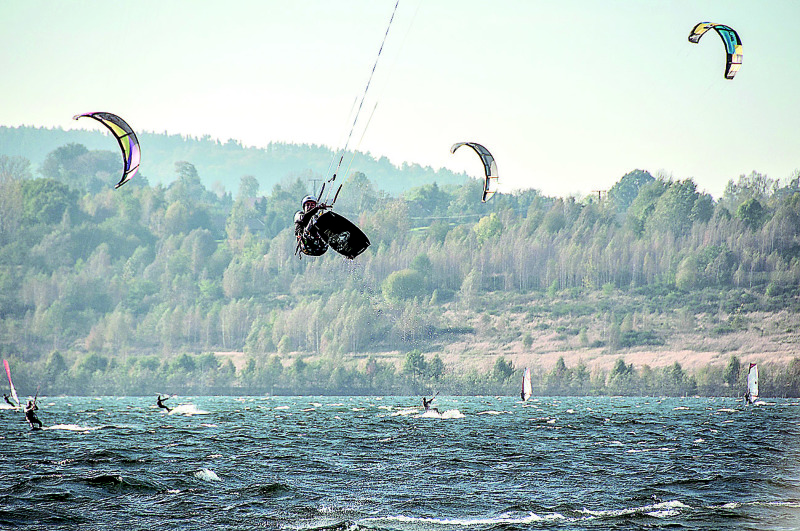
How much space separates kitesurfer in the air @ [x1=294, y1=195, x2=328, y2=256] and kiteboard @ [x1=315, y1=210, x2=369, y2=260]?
0.16 metres

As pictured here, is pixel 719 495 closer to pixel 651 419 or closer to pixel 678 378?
pixel 651 419

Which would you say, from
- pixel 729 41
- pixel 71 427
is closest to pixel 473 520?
pixel 729 41

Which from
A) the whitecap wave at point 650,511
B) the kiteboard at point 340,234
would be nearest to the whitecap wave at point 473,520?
the whitecap wave at point 650,511

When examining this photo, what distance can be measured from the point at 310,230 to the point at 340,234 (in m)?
0.73

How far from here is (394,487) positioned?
2995cm

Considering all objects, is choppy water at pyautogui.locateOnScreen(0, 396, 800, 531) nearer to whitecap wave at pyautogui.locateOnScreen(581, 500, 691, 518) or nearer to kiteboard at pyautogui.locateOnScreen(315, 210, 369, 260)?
whitecap wave at pyautogui.locateOnScreen(581, 500, 691, 518)

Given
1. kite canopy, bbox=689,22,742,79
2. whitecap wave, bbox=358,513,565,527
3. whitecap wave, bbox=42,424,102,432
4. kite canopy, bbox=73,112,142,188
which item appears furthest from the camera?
whitecap wave, bbox=42,424,102,432

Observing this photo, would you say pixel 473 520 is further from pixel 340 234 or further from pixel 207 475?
pixel 207 475

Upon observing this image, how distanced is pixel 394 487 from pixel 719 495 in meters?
10.7

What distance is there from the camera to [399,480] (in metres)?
31.6

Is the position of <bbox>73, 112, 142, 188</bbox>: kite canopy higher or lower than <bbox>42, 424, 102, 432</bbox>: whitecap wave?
higher

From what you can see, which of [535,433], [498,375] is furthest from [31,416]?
[498,375]

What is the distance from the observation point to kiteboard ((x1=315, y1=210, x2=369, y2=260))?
19172mm

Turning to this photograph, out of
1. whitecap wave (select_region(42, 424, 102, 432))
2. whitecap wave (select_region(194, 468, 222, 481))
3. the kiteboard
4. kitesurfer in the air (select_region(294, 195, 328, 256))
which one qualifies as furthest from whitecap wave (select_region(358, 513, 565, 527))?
whitecap wave (select_region(42, 424, 102, 432))
